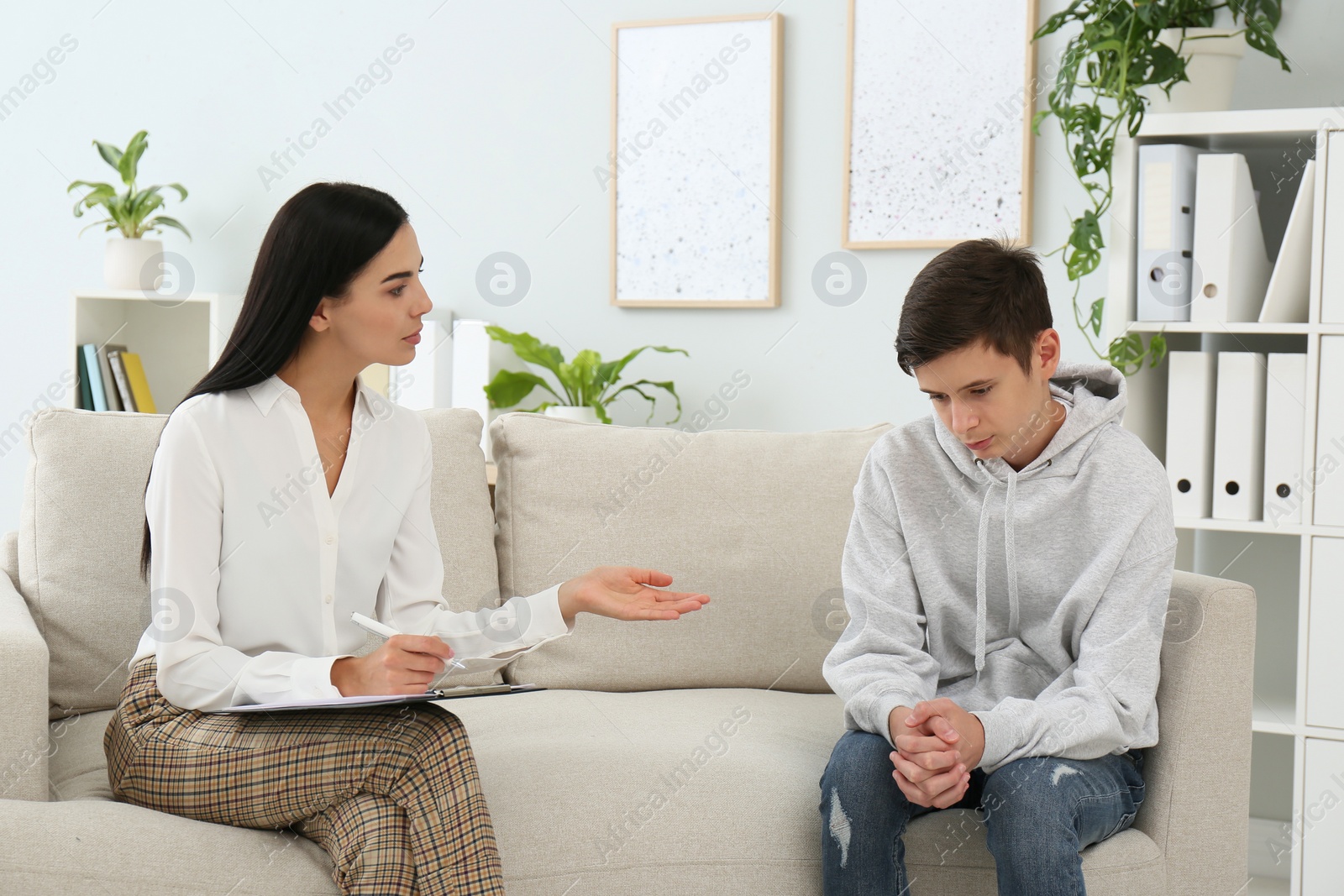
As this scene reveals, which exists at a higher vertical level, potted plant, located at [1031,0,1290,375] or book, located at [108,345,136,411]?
potted plant, located at [1031,0,1290,375]

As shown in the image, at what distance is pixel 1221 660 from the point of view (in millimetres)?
1359

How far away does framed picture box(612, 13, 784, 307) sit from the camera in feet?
8.78

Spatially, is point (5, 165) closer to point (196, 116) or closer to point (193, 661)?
point (196, 116)

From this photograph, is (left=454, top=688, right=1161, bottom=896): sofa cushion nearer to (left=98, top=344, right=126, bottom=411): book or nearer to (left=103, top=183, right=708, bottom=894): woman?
(left=103, top=183, right=708, bottom=894): woman

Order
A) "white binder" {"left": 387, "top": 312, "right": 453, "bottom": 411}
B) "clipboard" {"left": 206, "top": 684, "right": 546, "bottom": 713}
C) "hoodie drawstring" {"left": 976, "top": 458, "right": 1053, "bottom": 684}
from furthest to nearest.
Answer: "white binder" {"left": 387, "top": 312, "right": 453, "bottom": 411}
"hoodie drawstring" {"left": 976, "top": 458, "right": 1053, "bottom": 684}
"clipboard" {"left": 206, "top": 684, "right": 546, "bottom": 713}

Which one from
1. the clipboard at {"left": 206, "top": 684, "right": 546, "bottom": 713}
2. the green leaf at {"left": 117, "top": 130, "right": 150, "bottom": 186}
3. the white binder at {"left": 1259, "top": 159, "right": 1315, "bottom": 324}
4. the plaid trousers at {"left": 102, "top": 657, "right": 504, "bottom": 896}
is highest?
the green leaf at {"left": 117, "top": 130, "right": 150, "bottom": 186}

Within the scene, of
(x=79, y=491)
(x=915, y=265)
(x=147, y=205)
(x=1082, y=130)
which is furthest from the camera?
(x=147, y=205)

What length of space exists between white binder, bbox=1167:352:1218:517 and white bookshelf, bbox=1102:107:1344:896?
50 mm

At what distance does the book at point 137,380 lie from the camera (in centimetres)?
294

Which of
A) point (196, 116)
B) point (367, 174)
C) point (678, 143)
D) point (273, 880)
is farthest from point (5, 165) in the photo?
point (273, 880)

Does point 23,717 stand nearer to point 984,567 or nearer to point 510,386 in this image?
point 984,567

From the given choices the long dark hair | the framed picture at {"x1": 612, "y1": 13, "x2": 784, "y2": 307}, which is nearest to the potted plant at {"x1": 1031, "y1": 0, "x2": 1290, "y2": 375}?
the framed picture at {"x1": 612, "y1": 13, "x2": 784, "y2": 307}

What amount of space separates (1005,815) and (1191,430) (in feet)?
3.54

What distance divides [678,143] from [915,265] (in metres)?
0.63
